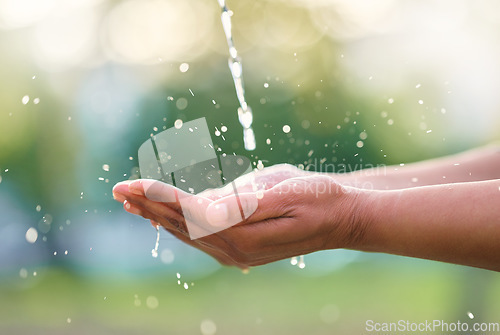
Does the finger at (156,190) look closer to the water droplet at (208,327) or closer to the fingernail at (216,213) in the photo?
the fingernail at (216,213)

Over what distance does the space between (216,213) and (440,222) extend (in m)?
0.81

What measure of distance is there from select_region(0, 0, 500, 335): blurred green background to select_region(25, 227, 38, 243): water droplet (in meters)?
0.24

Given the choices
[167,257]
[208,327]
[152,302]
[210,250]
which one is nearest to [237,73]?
[210,250]

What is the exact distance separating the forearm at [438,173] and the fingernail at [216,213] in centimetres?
120

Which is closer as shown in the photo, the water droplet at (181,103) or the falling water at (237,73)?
the falling water at (237,73)

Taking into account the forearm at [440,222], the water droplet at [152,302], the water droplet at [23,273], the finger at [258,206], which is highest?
the finger at [258,206]

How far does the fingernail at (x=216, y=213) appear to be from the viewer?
187 cm

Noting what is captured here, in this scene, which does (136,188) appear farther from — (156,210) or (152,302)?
(152,302)

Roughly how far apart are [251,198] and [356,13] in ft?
34.3

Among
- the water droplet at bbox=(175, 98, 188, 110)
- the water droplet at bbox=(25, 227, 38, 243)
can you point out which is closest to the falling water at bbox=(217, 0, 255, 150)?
the water droplet at bbox=(175, 98, 188, 110)

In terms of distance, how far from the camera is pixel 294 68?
38.5 feet

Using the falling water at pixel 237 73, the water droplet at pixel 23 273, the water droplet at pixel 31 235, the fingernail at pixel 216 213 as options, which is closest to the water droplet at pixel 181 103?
the water droplet at pixel 31 235

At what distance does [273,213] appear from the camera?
6.59 feet

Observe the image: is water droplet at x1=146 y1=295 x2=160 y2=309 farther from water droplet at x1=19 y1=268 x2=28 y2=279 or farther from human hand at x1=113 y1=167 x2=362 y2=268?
human hand at x1=113 y1=167 x2=362 y2=268
